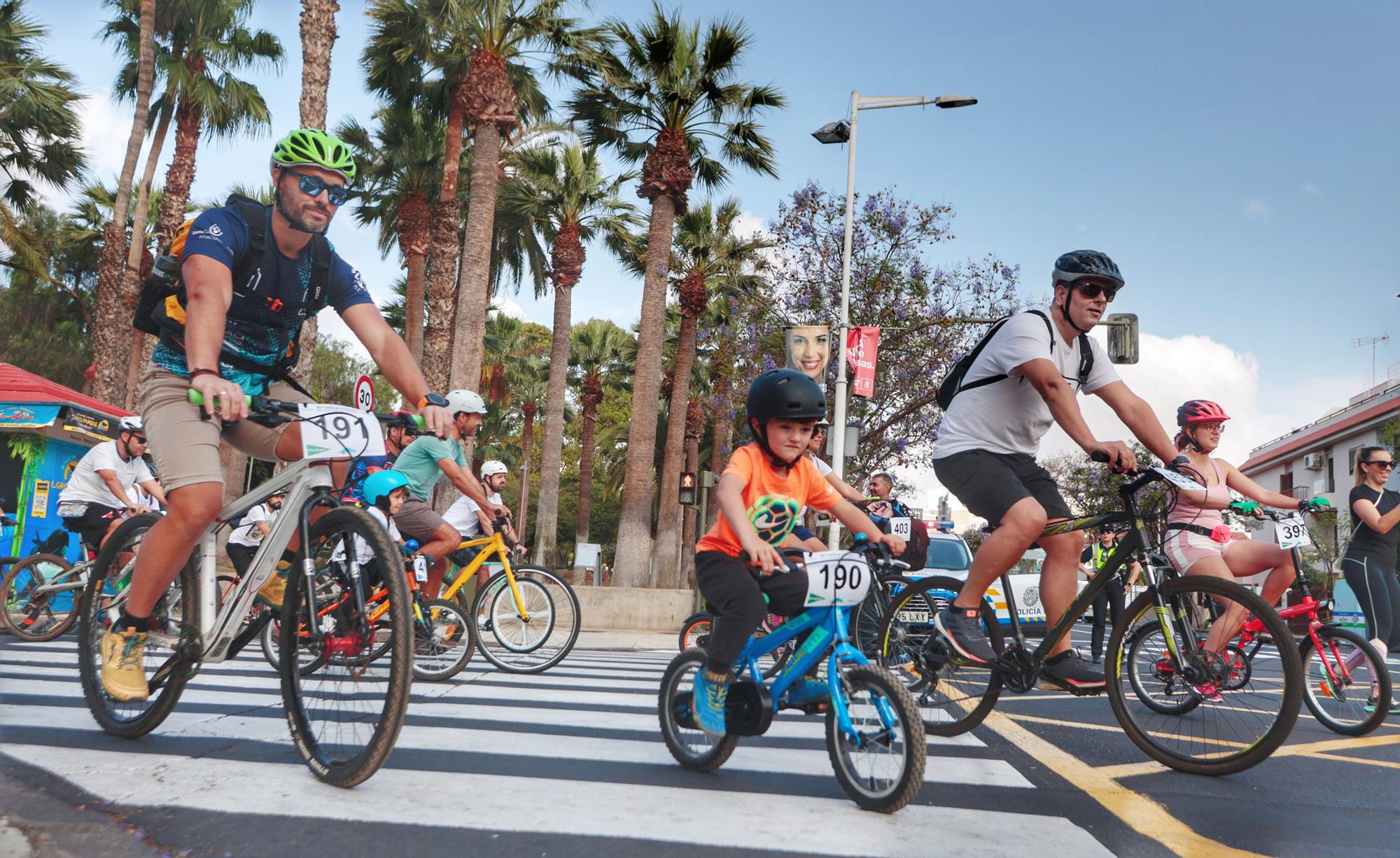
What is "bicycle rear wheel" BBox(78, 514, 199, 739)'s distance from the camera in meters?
3.62

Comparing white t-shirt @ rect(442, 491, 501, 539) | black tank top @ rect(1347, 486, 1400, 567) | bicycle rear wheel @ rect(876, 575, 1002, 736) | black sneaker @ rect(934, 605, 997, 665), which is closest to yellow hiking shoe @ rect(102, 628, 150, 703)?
bicycle rear wheel @ rect(876, 575, 1002, 736)

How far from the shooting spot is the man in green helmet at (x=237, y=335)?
3.47 metres

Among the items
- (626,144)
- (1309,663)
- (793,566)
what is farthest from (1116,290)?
(626,144)

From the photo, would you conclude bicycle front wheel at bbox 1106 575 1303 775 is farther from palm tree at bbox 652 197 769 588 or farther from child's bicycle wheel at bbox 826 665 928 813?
palm tree at bbox 652 197 769 588

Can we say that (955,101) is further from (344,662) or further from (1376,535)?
(344,662)

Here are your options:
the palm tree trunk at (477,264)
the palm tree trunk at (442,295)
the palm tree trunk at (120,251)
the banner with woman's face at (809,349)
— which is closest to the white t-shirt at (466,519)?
the banner with woman's face at (809,349)

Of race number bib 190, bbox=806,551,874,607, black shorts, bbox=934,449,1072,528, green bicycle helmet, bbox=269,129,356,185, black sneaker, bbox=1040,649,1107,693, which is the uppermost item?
green bicycle helmet, bbox=269,129,356,185

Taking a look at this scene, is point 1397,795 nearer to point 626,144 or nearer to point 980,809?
point 980,809

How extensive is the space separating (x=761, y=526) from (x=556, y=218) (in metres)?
25.8

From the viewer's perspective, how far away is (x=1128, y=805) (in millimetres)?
3422

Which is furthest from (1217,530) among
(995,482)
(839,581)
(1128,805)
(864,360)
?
(864,360)

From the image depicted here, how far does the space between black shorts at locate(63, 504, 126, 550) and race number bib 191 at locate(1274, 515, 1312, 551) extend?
8615 millimetres

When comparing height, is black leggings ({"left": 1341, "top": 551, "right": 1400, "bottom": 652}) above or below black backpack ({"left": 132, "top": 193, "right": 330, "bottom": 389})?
below

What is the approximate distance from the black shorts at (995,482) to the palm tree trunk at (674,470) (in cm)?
1910
